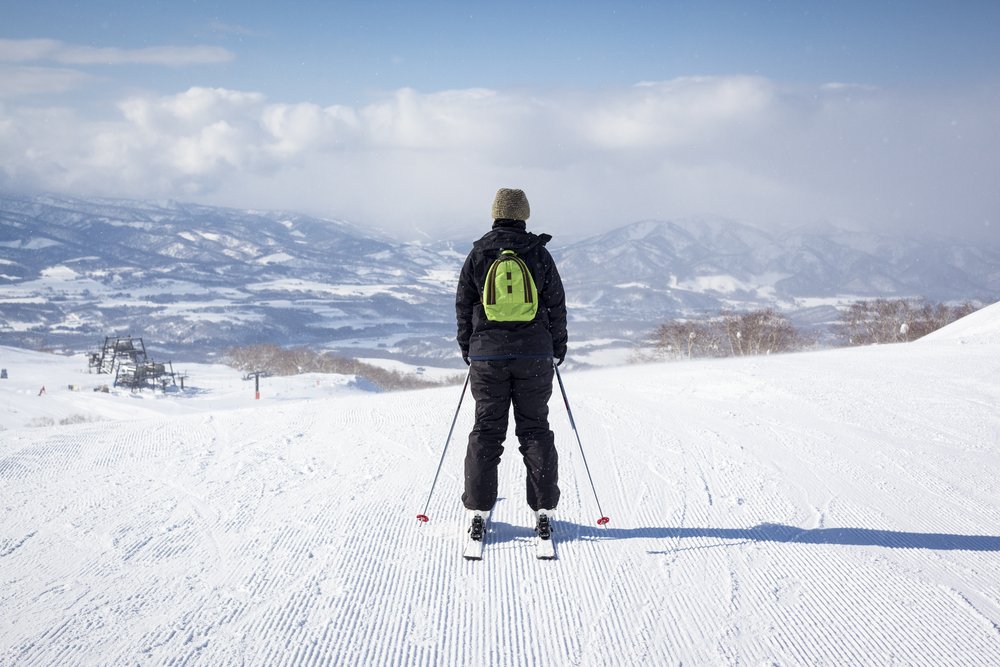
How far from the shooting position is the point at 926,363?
11.2 meters

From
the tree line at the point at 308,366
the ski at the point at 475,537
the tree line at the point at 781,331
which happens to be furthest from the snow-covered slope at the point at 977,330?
the tree line at the point at 308,366

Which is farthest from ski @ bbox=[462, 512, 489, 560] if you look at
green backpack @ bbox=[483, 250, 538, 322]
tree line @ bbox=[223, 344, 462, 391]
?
tree line @ bbox=[223, 344, 462, 391]

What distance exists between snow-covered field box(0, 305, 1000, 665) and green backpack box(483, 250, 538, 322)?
58.2 inches

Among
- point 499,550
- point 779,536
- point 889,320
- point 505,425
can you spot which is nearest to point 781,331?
point 889,320

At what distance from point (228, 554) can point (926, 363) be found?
40.4 ft

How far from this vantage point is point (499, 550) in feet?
12.2

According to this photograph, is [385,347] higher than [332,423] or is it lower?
lower

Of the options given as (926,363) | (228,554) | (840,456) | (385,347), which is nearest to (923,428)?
(840,456)

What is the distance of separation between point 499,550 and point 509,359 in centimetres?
120

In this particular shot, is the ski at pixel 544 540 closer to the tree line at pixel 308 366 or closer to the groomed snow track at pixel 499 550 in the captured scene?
the groomed snow track at pixel 499 550

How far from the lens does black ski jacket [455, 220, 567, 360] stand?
3795 mm

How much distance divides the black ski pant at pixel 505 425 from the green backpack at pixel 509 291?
302 millimetres

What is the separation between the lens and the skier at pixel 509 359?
3805mm

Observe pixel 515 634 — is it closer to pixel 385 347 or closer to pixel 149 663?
pixel 149 663
